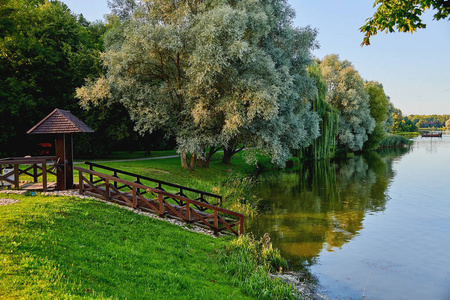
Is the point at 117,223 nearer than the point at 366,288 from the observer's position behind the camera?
No

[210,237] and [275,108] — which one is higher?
[275,108]

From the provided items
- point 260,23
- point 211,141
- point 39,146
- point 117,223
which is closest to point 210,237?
point 117,223

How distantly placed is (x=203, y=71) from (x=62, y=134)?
1075 centimetres

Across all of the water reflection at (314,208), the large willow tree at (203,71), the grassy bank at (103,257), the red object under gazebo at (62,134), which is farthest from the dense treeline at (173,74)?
the grassy bank at (103,257)

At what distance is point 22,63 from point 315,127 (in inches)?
1171

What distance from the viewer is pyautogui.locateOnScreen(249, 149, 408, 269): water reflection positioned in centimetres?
1507

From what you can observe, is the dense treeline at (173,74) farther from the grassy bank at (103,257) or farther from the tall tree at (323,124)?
the grassy bank at (103,257)

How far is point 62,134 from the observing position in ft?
48.4

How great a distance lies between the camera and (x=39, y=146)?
30766 millimetres

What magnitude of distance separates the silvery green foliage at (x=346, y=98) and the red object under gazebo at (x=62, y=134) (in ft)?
156

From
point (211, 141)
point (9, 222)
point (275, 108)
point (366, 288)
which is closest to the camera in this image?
point (9, 222)

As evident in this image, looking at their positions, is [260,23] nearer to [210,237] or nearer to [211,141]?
[211,141]

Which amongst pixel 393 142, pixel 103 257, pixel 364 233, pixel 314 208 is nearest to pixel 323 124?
pixel 314 208

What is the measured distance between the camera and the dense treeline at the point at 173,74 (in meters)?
22.7
